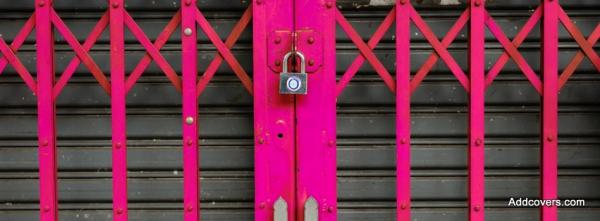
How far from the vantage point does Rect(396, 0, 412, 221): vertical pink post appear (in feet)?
8.93

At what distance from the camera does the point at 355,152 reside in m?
3.03

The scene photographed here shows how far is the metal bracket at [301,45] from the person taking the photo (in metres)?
2.74

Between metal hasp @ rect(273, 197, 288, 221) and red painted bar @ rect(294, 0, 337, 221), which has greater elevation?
red painted bar @ rect(294, 0, 337, 221)

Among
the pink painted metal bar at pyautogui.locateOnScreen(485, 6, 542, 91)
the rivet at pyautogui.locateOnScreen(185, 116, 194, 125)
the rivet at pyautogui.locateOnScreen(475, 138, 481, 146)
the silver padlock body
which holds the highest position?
the pink painted metal bar at pyautogui.locateOnScreen(485, 6, 542, 91)

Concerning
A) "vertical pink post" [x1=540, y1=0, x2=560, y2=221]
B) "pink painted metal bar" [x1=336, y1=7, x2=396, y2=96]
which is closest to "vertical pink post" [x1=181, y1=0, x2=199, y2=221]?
"pink painted metal bar" [x1=336, y1=7, x2=396, y2=96]

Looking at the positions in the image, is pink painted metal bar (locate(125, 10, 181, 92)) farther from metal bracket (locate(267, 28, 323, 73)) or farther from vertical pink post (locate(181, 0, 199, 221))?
metal bracket (locate(267, 28, 323, 73))

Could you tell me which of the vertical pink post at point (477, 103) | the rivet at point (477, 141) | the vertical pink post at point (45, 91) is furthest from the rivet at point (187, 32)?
the rivet at point (477, 141)

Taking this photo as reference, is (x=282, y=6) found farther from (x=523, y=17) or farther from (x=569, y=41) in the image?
(x=569, y=41)

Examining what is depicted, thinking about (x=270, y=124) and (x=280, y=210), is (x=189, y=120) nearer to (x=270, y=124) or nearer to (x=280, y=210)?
(x=270, y=124)

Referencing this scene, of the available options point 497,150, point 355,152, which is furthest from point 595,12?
point 355,152

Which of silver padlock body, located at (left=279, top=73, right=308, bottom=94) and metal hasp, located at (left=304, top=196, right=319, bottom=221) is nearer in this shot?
silver padlock body, located at (left=279, top=73, right=308, bottom=94)

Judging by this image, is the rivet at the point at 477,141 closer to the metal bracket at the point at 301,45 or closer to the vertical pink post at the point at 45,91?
the metal bracket at the point at 301,45

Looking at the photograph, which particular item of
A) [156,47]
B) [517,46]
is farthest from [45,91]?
[517,46]

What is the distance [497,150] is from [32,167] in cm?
241
